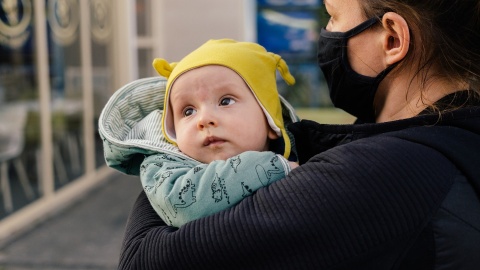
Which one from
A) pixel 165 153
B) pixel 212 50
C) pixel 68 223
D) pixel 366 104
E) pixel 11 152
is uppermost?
pixel 212 50

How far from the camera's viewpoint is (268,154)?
151 cm

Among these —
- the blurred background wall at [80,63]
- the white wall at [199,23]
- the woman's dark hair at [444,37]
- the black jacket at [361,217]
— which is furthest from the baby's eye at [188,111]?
the white wall at [199,23]

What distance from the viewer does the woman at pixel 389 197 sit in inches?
49.3

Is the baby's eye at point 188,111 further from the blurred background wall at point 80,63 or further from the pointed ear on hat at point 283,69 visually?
the blurred background wall at point 80,63

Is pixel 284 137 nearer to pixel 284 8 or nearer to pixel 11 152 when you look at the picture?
pixel 11 152

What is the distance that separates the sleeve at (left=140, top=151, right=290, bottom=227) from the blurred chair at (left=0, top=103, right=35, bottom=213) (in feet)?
14.4

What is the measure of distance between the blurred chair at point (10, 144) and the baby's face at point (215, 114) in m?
4.27

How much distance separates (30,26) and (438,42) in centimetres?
534

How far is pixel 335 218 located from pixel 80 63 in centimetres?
675

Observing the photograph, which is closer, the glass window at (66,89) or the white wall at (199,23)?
the glass window at (66,89)

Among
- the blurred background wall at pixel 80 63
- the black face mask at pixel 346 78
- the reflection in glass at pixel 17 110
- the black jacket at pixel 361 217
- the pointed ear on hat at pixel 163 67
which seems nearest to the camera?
the black jacket at pixel 361 217

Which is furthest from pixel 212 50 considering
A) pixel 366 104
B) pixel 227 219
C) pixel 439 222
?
pixel 439 222

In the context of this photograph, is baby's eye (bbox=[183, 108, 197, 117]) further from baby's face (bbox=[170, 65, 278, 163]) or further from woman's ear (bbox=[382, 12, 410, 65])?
woman's ear (bbox=[382, 12, 410, 65])

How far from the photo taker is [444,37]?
1.46 metres
